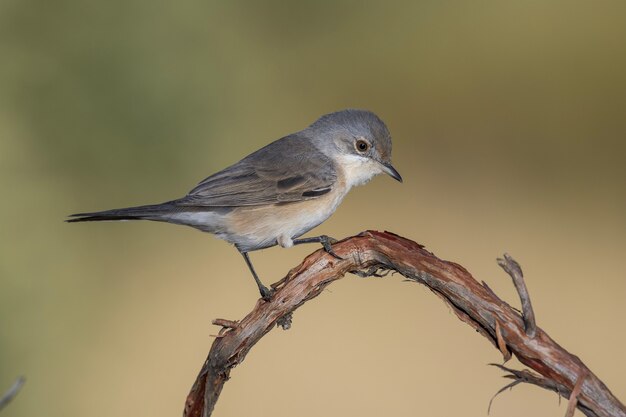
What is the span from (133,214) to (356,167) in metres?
1.17

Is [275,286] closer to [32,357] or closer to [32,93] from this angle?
[32,357]

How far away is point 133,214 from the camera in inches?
95.1

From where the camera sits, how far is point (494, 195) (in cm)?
493

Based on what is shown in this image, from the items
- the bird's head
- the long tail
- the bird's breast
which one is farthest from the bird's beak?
the long tail

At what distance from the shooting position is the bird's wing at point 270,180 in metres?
2.94

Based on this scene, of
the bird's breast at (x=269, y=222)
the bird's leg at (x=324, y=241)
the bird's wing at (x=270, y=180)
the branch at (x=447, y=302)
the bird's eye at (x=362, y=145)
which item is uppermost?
the bird's eye at (x=362, y=145)

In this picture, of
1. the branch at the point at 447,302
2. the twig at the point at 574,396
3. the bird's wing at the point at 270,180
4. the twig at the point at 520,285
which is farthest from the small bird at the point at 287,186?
the twig at the point at 574,396

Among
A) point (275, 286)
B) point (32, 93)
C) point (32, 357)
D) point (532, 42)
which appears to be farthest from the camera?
point (532, 42)

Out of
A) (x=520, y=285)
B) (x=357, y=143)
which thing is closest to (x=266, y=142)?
(x=357, y=143)

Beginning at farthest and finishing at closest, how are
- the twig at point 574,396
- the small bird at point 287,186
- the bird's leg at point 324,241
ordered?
the small bird at point 287,186
the bird's leg at point 324,241
the twig at point 574,396

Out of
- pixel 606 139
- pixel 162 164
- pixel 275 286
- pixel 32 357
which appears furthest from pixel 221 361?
pixel 606 139

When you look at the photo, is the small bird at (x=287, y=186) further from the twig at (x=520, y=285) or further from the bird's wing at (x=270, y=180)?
the twig at (x=520, y=285)

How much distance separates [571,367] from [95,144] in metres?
3.61

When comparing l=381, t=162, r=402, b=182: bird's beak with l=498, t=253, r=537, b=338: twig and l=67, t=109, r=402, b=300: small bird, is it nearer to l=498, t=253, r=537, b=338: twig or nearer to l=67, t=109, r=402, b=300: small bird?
l=67, t=109, r=402, b=300: small bird
